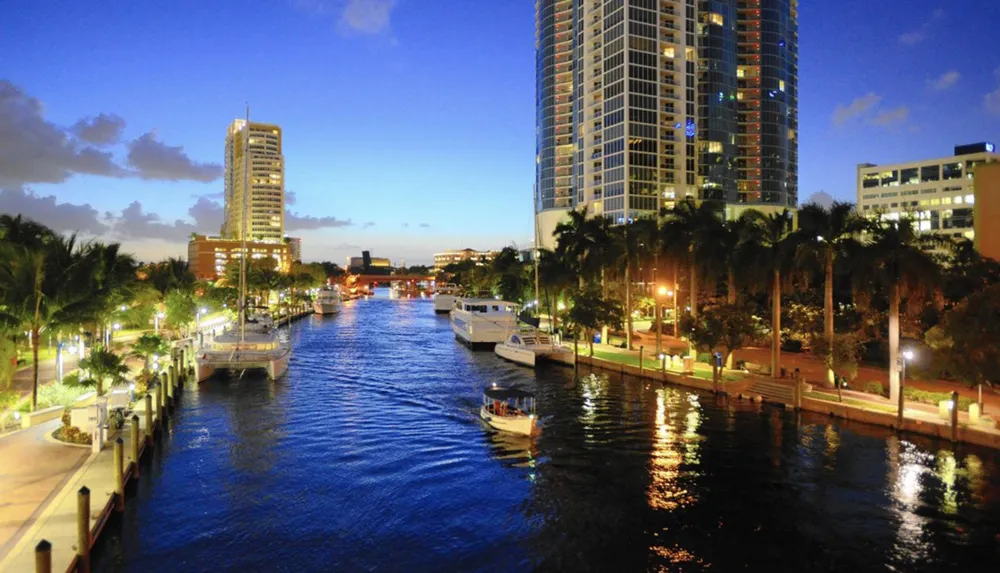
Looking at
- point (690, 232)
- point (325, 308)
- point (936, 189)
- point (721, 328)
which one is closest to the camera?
point (721, 328)

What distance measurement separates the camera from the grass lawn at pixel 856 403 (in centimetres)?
3538

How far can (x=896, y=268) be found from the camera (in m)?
37.0

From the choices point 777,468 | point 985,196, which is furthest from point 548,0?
point 777,468

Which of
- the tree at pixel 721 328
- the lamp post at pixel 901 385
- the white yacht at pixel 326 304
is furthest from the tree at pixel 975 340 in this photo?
the white yacht at pixel 326 304

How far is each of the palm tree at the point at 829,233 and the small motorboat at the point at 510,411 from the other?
19.3 m

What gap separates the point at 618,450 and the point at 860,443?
11.9 metres

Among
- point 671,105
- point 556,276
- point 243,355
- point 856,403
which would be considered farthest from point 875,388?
point 671,105

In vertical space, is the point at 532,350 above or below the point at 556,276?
below

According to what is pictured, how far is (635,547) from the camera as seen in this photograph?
21703mm

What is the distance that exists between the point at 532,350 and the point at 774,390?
24205 millimetres

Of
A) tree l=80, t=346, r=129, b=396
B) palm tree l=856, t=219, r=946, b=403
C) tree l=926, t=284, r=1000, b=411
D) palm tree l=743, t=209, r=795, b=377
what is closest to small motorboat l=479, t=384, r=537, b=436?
palm tree l=743, t=209, r=795, b=377

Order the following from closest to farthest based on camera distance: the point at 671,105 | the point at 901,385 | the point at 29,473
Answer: the point at 29,473, the point at 901,385, the point at 671,105

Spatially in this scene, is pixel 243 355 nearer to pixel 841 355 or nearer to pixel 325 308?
pixel 841 355

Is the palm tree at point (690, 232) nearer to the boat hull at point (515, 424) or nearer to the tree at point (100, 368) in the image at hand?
the boat hull at point (515, 424)
